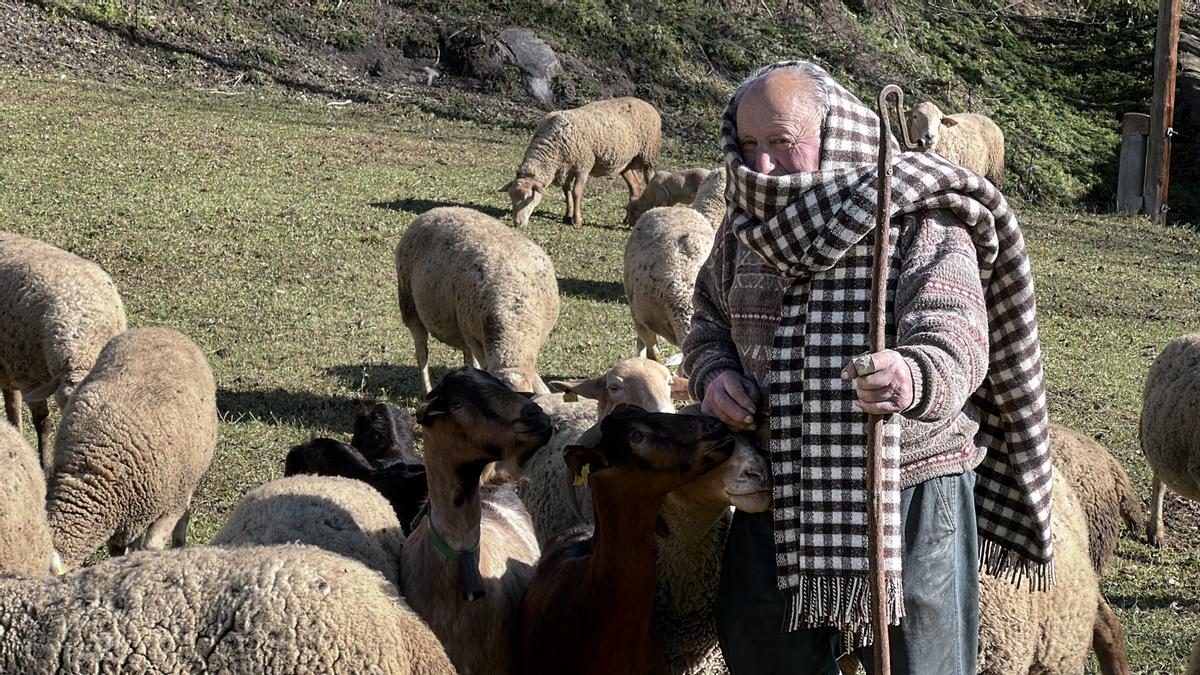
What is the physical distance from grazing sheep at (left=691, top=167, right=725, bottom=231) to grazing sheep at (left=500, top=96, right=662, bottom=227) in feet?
8.93

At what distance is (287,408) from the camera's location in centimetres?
934

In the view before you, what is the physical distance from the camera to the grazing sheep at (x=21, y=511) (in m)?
5.19

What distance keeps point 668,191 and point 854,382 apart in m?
13.7

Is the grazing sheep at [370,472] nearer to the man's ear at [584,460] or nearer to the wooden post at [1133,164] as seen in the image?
the man's ear at [584,460]

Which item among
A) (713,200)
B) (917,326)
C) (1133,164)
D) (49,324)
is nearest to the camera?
(917,326)

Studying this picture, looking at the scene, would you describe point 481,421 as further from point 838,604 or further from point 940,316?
point 940,316

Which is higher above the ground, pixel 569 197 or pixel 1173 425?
pixel 1173 425

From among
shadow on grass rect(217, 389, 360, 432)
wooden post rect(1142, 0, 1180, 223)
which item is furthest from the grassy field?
wooden post rect(1142, 0, 1180, 223)

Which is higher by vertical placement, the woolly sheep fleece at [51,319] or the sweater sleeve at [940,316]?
the sweater sleeve at [940,316]

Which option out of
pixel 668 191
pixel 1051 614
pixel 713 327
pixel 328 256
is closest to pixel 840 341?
pixel 713 327

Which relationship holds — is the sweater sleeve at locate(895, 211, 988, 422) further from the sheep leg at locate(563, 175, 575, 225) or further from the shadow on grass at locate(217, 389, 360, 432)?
the sheep leg at locate(563, 175, 575, 225)

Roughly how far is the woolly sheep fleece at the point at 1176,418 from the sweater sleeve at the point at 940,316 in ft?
15.1

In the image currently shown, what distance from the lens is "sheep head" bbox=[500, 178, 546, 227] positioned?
15727 millimetres

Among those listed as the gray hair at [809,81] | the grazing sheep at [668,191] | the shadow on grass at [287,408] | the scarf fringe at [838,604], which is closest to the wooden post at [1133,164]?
the grazing sheep at [668,191]
